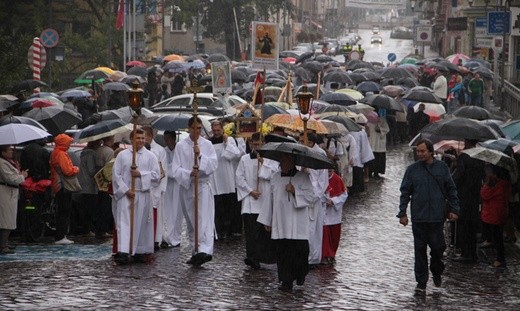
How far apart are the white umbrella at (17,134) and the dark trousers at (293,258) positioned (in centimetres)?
474

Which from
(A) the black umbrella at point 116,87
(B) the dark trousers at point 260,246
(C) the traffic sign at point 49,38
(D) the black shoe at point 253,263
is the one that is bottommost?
(D) the black shoe at point 253,263

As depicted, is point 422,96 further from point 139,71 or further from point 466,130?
point 466,130

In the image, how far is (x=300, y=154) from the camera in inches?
578

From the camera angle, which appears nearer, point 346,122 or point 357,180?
point 346,122

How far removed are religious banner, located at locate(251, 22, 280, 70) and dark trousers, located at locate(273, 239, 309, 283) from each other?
33.4 feet

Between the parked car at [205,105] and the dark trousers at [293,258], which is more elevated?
the parked car at [205,105]

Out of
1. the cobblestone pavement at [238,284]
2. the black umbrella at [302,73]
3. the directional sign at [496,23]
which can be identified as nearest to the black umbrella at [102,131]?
the cobblestone pavement at [238,284]

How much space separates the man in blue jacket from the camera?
15.3 metres

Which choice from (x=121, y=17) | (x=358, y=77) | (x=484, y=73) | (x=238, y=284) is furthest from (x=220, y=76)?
(x=121, y=17)

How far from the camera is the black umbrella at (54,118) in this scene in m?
24.2

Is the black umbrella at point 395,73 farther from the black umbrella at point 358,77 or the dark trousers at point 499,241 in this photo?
the dark trousers at point 499,241

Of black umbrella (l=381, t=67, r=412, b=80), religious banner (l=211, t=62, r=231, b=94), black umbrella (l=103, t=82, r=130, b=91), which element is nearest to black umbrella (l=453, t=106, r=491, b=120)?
religious banner (l=211, t=62, r=231, b=94)

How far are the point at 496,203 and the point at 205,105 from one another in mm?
18918

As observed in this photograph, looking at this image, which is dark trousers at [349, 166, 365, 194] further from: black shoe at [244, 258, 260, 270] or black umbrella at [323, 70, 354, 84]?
black umbrella at [323, 70, 354, 84]
